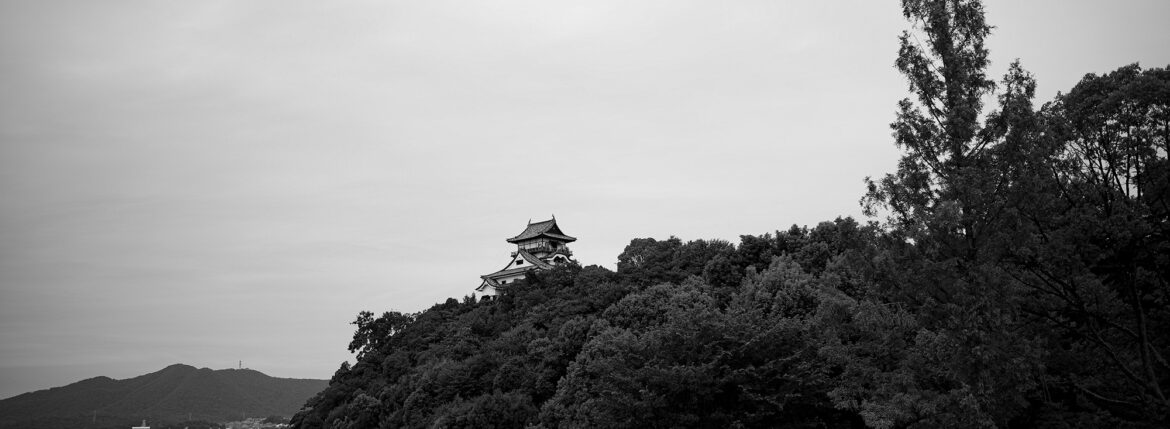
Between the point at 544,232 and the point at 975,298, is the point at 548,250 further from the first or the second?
the point at 975,298

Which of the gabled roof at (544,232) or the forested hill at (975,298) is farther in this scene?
the gabled roof at (544,232)

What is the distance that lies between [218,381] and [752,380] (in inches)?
4576

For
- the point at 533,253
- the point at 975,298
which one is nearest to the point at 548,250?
the point at 533,253

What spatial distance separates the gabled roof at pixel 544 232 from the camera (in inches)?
2335

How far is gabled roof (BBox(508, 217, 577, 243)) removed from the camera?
59312 mm

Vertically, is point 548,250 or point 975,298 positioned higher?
point 548,250

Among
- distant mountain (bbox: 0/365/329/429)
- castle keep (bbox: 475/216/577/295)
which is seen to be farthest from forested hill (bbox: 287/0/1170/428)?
distant mountain (bbox: 0/365/329/429)

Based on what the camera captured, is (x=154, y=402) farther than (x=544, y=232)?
Yes

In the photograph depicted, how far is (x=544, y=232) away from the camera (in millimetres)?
58812

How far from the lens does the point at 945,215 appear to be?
32.4ft

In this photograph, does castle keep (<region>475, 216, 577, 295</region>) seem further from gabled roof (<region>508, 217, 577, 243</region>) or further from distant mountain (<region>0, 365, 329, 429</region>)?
distant mountain (<region>0, 365, 329, 429</region>)

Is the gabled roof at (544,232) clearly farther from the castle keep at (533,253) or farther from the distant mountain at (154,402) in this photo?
the distant mountain at (154,402)

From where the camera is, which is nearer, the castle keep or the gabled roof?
the castle keep

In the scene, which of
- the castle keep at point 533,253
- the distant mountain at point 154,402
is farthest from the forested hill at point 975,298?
the distant mountain at point 154,402
